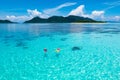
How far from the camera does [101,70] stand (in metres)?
13.2

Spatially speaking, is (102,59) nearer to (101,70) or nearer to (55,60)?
(101,70)

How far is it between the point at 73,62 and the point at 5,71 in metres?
6.08

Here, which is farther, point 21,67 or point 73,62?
point 73,62

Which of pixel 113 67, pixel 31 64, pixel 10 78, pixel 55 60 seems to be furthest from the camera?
pixel 55 60

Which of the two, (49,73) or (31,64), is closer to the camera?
(49,73)

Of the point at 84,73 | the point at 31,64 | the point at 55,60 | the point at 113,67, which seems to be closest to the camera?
the point at 84,73

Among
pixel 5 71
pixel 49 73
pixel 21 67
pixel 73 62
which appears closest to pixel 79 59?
pixel 73 62

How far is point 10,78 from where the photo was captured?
1176cm

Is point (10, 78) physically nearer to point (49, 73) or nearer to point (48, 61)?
point (49, 73)

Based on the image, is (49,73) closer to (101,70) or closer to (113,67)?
(101,70)

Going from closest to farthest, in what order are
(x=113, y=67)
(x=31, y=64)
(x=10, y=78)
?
(x=10, y=78)
(x=113, y=67)
(x=31, y=64)

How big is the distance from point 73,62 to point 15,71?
5329mm

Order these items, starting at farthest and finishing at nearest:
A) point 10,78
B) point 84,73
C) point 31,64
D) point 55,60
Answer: point 55,60
point 31,64
point 84,73
point 10,78

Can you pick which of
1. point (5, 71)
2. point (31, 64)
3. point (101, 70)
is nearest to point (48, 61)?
point (31, 64)
